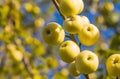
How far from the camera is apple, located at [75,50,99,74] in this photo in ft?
4.52

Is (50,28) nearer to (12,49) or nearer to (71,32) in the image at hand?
(71,32)

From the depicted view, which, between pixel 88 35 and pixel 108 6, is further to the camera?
pixel 108 6

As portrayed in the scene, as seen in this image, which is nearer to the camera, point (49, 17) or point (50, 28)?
point (50, 28)

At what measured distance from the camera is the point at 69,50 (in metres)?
1.42

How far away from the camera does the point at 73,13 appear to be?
1462 millimetres

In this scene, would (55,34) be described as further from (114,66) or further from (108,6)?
(108,6)

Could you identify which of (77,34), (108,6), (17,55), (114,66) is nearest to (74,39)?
(77,34)

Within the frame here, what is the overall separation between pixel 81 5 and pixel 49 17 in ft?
11.5

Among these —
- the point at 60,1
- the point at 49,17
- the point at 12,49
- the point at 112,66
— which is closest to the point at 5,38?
the point at 12,49

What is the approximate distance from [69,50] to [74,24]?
99 mm

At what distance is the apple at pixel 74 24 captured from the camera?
143 cm

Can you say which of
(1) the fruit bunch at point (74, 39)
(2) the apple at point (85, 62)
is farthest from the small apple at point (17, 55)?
(2) the apple at point (85, 62)

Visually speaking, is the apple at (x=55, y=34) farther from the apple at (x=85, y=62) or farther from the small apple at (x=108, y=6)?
the small apple at (x=108, y=6)

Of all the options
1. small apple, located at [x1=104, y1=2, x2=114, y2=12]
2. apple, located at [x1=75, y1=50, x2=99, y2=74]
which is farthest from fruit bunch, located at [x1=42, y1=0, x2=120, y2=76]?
small apple, located at [x1=104, y1=2, x2=114, y2=12]
